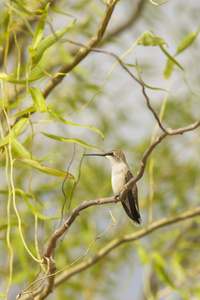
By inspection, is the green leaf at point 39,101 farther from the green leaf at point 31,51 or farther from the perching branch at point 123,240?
the perching branch at point 123,240

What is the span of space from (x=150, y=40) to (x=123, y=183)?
0.33 metres

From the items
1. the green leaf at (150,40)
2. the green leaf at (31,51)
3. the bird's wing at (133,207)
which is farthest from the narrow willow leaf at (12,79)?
the bird's wing at (133,207)

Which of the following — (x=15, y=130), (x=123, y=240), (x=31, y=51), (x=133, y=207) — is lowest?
(x=123, y=240)

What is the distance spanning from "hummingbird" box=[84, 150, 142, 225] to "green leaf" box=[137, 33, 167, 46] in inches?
12.1

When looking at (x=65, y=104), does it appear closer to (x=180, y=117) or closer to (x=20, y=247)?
(x=180, y=117)

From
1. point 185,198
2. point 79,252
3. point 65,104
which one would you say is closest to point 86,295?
point 79,252

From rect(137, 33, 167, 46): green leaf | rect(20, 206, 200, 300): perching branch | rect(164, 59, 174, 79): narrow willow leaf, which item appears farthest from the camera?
rect(20, 206, 200, 300): perching branch

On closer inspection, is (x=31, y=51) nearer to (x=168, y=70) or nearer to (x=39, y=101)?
(x=39, y=101)

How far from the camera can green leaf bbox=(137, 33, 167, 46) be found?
0.91m

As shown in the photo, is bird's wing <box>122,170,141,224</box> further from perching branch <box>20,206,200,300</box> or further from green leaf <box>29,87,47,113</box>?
green leaf <box>29,87,47,113</box>

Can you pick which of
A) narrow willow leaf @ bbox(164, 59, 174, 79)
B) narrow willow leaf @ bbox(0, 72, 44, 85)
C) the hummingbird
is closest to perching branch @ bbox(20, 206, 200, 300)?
the hummingbird

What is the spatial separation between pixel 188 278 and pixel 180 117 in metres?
0.75

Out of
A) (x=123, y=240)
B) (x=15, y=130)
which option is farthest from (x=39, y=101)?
(x=123, y=240)

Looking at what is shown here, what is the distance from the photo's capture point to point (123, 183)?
1080 mm
